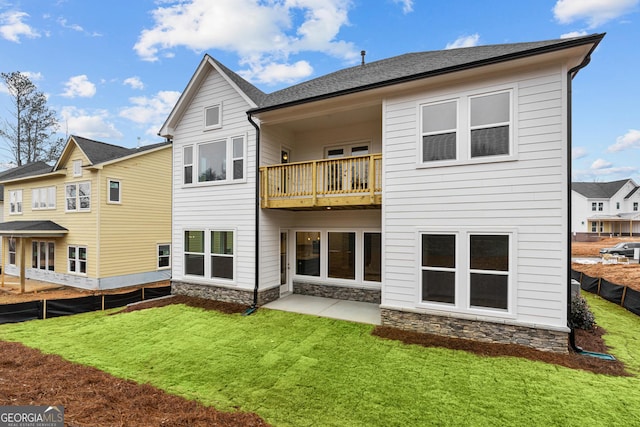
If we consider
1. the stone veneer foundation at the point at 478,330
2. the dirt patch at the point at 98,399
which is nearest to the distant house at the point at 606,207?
the stone veneer foundation at the point at 478,330

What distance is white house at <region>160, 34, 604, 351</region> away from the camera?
559 centimetres

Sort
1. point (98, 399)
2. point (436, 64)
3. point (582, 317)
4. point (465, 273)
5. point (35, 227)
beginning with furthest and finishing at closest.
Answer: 1. point (35, 227)
2. point (436, 64)
3. point (582, 317)
4. point (465, 273)
5. point (98, 399)

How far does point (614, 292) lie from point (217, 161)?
1522cm

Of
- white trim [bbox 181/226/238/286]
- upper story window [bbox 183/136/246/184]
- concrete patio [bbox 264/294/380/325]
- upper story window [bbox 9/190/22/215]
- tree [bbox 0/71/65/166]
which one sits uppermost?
tree [bbox 0/71/65/166]

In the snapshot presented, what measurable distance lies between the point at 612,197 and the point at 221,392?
57.6 metres

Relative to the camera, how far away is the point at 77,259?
13922 mm

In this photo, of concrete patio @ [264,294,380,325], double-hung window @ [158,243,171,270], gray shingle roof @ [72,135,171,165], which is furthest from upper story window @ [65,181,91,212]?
concrete patio @ [264,294,380,325]

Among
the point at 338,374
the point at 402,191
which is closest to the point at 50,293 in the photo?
the point at 338,374

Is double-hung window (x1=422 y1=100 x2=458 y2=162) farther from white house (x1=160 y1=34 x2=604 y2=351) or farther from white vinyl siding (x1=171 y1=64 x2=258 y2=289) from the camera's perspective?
white vinyl siding (x1=171 y1=64 x2=258 y2=289)

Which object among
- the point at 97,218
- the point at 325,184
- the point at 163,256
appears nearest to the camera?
the point at 325,184

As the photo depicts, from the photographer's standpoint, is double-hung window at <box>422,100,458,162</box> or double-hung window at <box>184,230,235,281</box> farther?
double-hung window at <box>184,230,235,281</box>

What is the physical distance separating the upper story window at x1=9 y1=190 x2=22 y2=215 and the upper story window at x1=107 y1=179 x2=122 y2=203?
30.3 ft

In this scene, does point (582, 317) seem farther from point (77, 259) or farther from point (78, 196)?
point (78, 196)

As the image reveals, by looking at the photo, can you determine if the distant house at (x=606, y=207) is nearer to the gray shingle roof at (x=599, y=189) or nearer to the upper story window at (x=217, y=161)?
the gray shingle roof at (x=599, y=189)
